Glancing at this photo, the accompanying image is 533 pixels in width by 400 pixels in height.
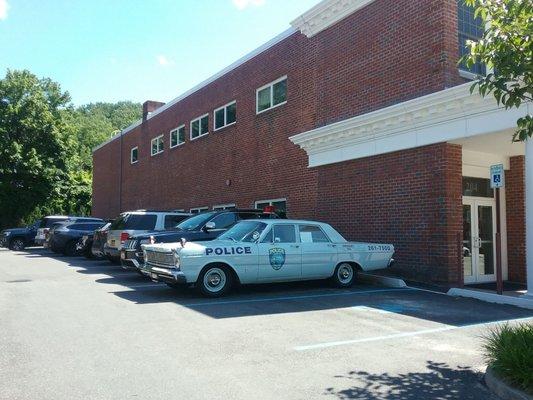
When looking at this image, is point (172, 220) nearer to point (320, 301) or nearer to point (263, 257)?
point (263, 257)

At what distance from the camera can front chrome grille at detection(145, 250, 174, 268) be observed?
416 inches

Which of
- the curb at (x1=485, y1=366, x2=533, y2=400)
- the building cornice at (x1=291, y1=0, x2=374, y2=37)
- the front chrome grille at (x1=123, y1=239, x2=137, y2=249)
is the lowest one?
the curb at (x1=485, y1=366, x2=533, y2=400)

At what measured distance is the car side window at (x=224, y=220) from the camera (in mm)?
13594

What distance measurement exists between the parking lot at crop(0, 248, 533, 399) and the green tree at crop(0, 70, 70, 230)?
1188 inches

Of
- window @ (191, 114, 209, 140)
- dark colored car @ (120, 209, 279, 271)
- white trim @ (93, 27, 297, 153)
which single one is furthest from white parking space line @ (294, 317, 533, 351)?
window @ (191, 114, 209, 140)

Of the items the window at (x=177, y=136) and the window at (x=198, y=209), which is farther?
the window at (x=177, y=136)

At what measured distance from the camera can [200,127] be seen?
25.5 meters

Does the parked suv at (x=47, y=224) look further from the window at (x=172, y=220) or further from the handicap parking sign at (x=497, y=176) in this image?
the handicap parking sign at (x=497, y=176)

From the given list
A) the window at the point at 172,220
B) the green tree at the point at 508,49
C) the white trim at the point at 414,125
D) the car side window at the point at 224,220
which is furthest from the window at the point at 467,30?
the window at the point at 172,220

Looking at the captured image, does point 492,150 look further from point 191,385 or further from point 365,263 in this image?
point 191,385

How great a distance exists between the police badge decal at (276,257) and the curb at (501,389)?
604cm

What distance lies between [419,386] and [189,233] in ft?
27.4

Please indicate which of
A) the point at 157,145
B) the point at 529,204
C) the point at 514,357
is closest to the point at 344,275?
the point at 529,204

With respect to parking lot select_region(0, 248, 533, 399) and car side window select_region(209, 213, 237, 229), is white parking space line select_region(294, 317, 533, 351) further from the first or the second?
Result: car side window select_region(209, 213, 237, 229)
